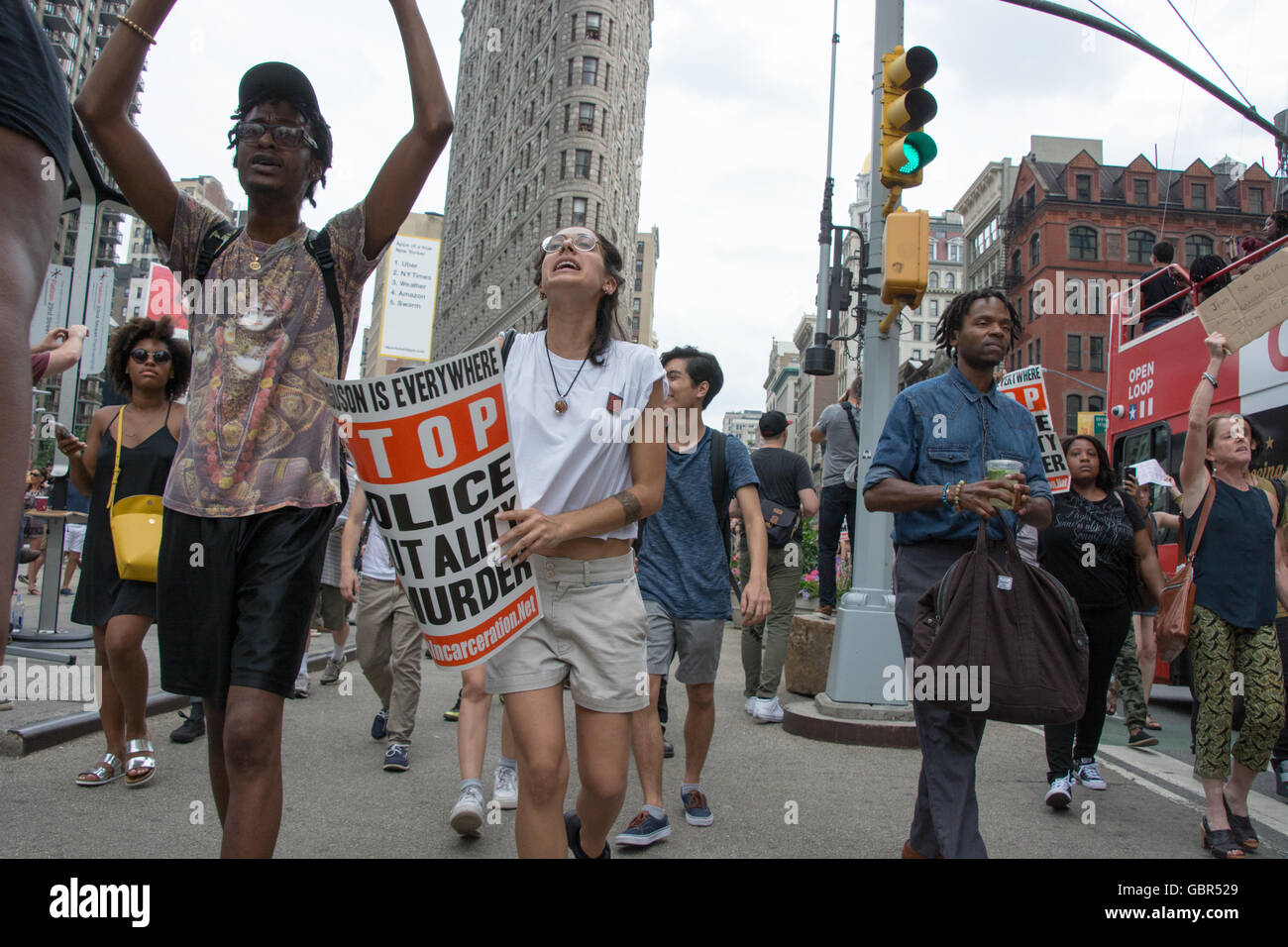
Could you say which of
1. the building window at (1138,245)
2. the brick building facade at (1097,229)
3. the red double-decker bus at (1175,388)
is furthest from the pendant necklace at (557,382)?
the building window at (1138,245)

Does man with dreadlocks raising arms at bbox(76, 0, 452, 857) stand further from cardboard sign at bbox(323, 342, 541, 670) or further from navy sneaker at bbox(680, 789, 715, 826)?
navy sneaker at bbox(680, 789, 715, 826)

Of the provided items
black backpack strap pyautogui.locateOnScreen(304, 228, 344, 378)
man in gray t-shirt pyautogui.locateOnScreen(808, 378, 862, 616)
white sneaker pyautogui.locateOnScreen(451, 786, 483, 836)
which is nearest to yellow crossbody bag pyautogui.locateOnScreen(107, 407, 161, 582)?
white sneaker pyautogui.locateOnScreen(451, 786, 483, 836)

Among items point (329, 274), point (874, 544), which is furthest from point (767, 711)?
point (329, 274)

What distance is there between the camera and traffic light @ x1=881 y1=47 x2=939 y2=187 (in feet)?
22.8

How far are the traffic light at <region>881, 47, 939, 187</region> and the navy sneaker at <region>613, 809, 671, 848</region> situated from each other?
5109 millimetres

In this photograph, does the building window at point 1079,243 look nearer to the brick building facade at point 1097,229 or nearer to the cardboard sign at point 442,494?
the brick building facade at point 1097,229

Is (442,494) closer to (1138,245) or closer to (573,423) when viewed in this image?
(573,423)

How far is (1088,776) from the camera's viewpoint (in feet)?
17.9

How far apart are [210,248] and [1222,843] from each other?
4818 millimetres

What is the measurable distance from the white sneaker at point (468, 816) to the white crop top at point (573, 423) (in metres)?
1.70

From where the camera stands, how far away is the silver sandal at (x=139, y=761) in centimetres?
448

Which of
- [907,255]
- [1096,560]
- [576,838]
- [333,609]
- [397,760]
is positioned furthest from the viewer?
[333,609]

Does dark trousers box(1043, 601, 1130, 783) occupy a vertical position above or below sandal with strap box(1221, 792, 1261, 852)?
above

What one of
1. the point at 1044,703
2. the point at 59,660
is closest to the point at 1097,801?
the point at 1044,703
